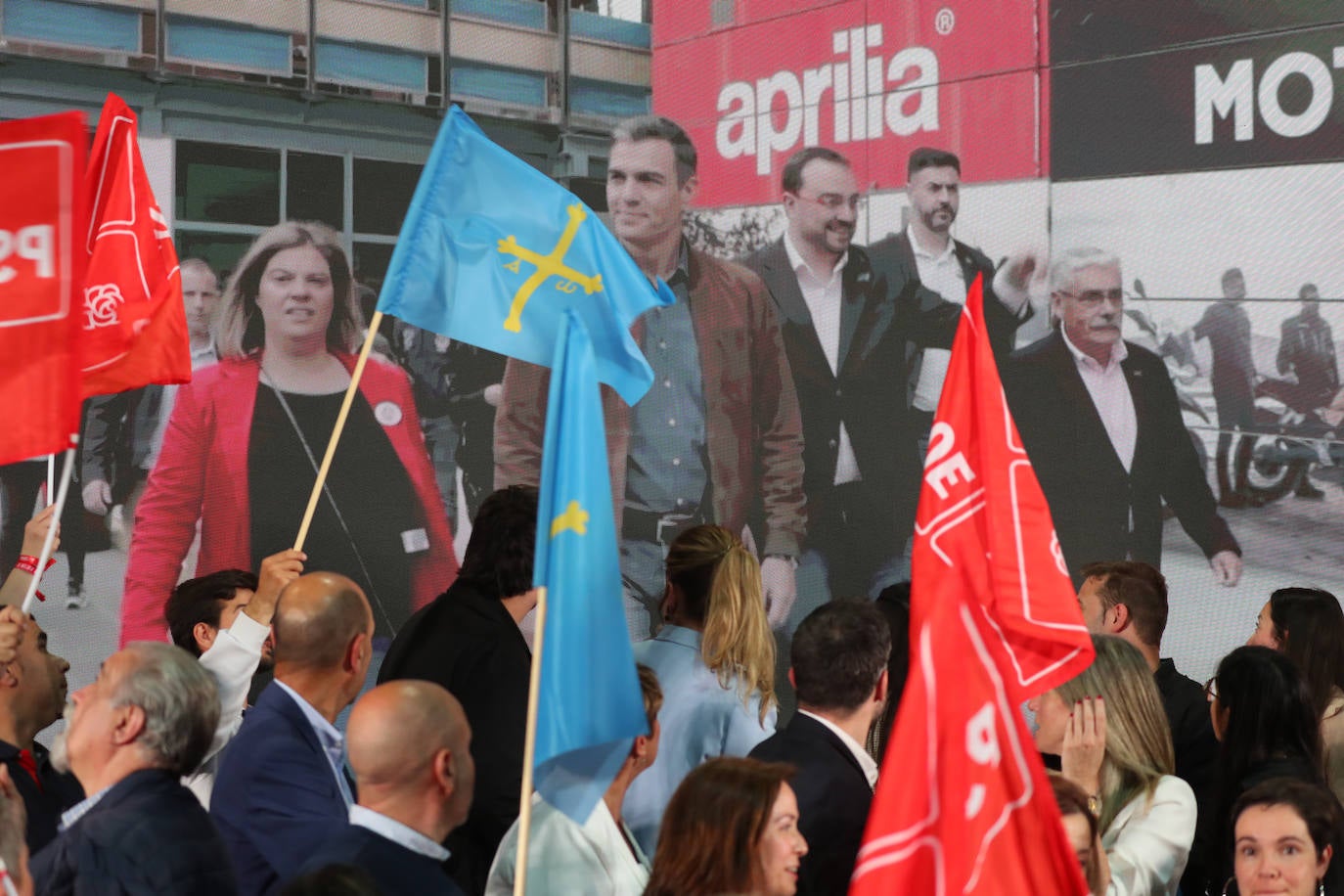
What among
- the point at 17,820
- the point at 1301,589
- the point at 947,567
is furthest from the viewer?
the point at 1301,589

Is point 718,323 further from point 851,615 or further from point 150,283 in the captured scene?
point 851,615

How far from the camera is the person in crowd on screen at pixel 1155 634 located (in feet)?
14.3

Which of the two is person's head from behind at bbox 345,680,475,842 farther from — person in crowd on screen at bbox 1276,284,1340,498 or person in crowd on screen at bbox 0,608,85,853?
person in crowd on screen at bbox 1276,284,1340,498

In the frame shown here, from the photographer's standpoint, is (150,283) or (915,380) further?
(915,380)

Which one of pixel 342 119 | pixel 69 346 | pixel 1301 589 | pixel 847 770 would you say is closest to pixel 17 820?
pixel 69 346

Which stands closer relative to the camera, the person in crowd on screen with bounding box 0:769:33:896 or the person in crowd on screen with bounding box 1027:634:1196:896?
the person in crowd on screen with bounding box 0:769:33:896

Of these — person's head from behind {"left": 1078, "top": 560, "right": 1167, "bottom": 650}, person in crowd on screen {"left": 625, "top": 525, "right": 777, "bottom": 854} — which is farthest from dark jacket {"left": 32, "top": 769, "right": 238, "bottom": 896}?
person's head from behind {"left": 1078, "top": 560, "right": 1167, "bottom": 650}

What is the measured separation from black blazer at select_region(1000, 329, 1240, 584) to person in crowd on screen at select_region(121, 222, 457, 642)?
7.96ft

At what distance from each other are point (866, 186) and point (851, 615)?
3993mm

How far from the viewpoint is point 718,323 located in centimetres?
727

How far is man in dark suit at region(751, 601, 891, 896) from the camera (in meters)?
3.05

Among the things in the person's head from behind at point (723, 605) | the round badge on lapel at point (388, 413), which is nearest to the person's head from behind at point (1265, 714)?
the person's head from behind at point (723, 605)

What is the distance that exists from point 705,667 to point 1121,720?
0.97 metres

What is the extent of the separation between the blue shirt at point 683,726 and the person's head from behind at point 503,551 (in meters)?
0.35
